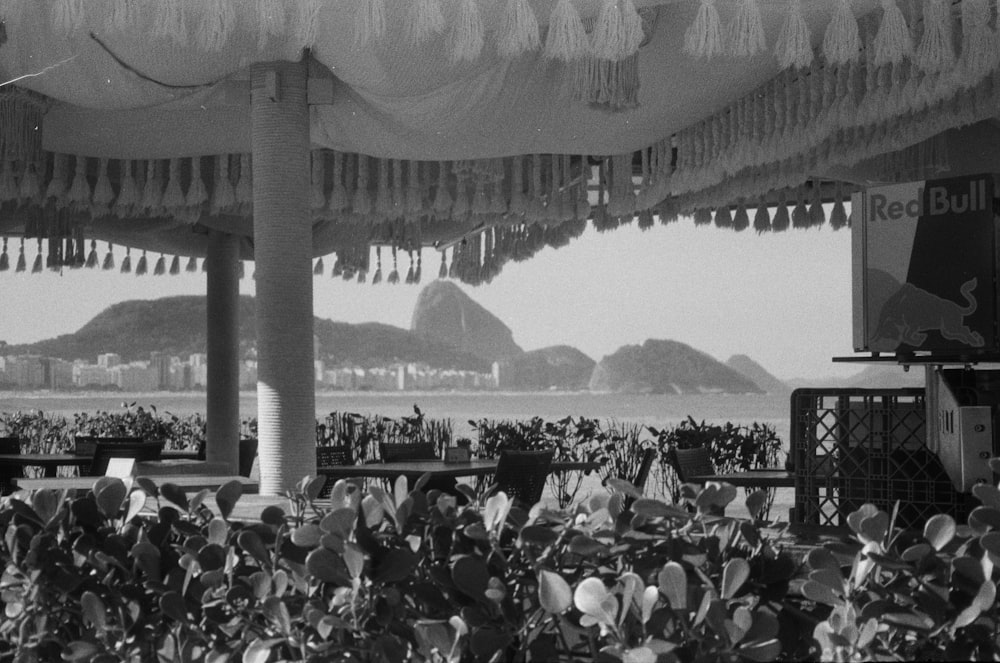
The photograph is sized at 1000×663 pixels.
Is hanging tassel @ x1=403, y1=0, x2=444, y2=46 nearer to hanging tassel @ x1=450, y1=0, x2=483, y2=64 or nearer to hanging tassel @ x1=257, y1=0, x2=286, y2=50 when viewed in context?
hanging tassel @ x1=450, y1=0, x2=483, y2=64

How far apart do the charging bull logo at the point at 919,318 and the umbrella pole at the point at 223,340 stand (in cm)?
683

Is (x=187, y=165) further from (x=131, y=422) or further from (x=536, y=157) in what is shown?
(x=131, y=422)

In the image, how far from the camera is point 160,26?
381 centimetres

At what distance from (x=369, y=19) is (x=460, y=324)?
8312 centimetres

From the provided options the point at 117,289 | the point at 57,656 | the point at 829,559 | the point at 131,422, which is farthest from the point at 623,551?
the point at 117,289

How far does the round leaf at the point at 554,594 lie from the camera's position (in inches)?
69.9

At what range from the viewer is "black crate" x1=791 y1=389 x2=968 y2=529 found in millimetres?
3223

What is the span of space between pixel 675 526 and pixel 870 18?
2.81m

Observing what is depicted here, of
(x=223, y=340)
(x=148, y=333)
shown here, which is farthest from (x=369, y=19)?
(x=148, y=333)

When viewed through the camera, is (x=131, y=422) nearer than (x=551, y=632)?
No

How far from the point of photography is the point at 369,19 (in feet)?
12.4

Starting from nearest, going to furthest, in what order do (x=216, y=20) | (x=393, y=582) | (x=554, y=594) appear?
(x=554, y=594)
(x=393, y=582)
(x=216, y=20)

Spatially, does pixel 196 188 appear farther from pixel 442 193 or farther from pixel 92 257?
pixel 92 257

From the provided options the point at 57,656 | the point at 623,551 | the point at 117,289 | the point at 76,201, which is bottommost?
the point at 57,656
